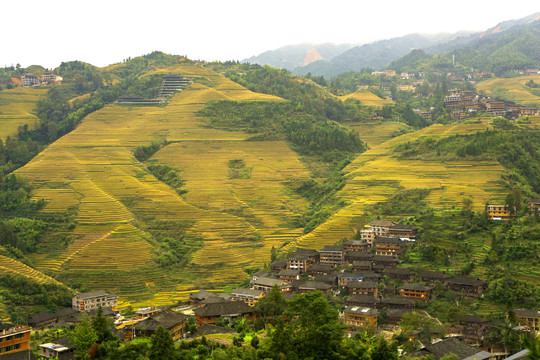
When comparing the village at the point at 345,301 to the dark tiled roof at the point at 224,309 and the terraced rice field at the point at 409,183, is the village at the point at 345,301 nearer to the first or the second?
the dark tiled roof at the point at 224,309

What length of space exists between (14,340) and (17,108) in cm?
6694

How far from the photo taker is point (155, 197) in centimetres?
5759

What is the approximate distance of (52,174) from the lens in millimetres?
59625

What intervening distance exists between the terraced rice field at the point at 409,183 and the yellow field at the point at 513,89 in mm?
34246

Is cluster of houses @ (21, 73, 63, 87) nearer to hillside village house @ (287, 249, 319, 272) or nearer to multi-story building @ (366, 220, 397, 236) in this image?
hillside village house @ (287, 249, 319, 272)

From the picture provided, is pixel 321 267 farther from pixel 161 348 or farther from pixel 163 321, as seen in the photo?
pixel 161 348

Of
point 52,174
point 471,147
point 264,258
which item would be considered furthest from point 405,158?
point 52,174

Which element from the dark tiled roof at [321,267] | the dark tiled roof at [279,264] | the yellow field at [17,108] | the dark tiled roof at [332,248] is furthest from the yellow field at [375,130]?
the yellow field at [17,108]

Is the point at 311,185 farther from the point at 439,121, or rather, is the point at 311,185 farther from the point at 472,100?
the point at 472,100

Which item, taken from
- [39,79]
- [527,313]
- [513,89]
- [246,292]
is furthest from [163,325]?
[513,89]

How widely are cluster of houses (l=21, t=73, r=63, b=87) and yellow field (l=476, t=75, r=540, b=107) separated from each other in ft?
243

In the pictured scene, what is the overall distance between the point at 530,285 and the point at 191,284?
2408 cm

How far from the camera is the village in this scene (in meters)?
28.1

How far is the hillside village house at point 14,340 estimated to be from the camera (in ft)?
81.4
